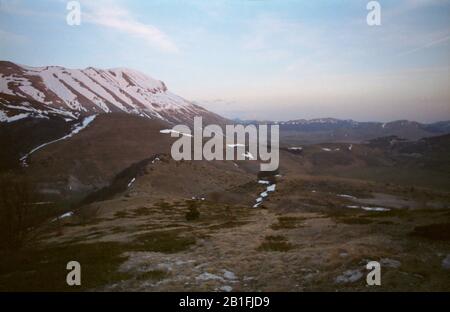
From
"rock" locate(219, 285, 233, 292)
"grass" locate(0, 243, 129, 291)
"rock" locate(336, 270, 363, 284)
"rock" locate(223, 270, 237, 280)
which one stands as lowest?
"grass" locate(0, 243, 129, 291)

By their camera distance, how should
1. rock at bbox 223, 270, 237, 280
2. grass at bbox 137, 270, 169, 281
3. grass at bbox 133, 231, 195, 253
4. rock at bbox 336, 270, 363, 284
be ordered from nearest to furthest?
rock at bbox 336, 270, 363, 284 → rock at bbox 223, 270, 237, 280 → grass at bbox 137, 270, 169, 281 → grass at bbox 133, 231, 195, 253

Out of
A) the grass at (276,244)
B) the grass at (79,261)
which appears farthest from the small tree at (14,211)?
the grass at (276,244)

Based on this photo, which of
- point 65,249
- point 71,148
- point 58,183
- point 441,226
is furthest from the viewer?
point 71,148

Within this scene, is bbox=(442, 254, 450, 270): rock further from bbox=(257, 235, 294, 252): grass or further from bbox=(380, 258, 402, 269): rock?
bbox=(257, 235, 294, 252): grass

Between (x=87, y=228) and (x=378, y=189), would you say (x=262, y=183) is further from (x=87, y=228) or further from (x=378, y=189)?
(x=87, y=228)

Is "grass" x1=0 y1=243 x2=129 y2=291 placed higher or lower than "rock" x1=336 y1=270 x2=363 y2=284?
lower

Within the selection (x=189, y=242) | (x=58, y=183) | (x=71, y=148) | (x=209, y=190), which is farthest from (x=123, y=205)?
(x=71, y=148)

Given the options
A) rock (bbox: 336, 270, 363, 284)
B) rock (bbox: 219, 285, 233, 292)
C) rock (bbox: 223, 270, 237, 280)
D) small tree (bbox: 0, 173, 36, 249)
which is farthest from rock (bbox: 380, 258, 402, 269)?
small tree (bbox: 0, 173, 36, 249)

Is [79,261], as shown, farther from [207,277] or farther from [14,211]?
[207,277]
